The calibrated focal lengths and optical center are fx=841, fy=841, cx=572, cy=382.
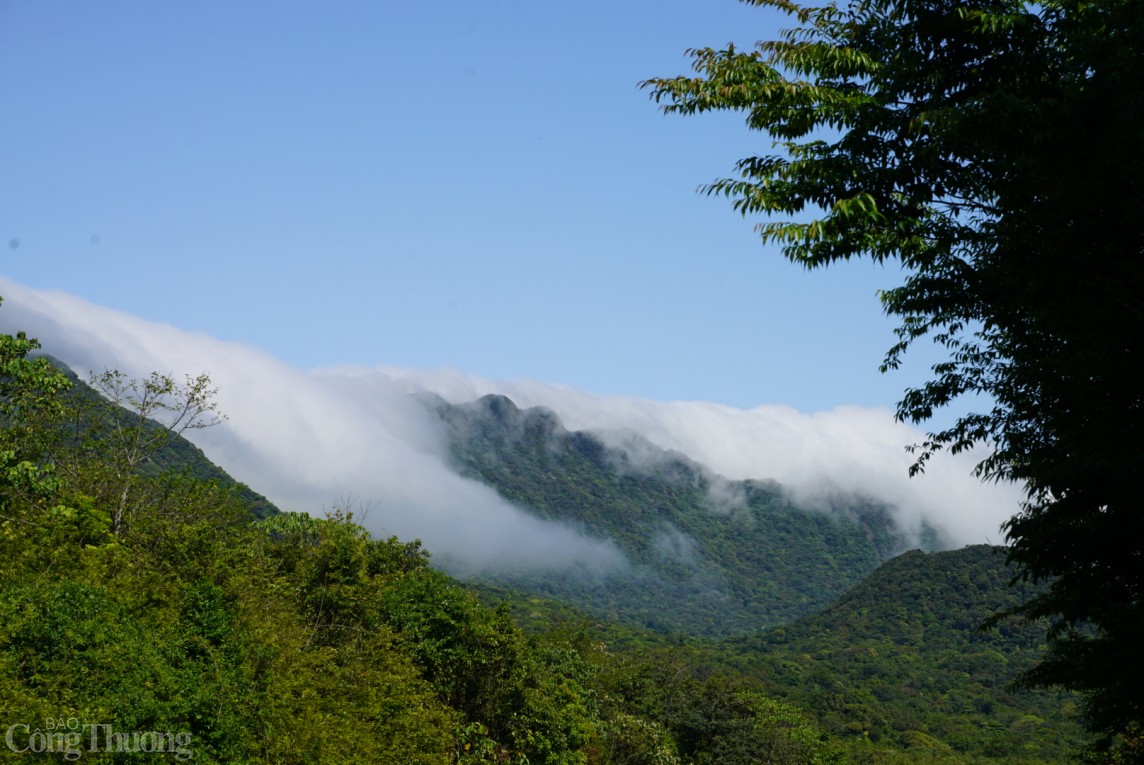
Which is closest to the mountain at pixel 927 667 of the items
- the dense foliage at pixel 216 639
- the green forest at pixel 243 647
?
the green forest at pixel 243 647

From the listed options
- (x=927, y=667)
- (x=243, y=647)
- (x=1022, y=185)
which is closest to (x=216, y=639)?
(x=243, y=647)

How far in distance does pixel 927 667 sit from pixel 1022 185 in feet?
532

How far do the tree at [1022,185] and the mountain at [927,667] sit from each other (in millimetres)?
65473

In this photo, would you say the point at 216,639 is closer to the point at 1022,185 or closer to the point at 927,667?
the point at 1022,185

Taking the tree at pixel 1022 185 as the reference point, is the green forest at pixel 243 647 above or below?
below

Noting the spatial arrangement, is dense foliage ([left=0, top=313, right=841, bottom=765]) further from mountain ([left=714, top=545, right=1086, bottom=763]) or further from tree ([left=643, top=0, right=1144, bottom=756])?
mountain ([left=714, top=545, right=1086, bottom=763])

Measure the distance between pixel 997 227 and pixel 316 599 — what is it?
1305 inches

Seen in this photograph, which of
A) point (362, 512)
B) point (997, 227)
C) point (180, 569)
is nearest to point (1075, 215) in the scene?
point (997, 227)

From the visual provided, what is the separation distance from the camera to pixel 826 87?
31.8ft

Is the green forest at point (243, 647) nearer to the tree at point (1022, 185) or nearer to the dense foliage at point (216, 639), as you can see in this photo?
the dense foliage at point (216, 639)

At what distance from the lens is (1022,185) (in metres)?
9.09

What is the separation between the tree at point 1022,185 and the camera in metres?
8.43

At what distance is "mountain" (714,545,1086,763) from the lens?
10350 cm

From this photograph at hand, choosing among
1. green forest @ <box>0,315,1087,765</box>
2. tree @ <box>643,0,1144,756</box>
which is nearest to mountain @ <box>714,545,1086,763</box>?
green forest @ <box>0,315,1087,765</box>
